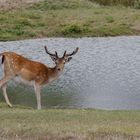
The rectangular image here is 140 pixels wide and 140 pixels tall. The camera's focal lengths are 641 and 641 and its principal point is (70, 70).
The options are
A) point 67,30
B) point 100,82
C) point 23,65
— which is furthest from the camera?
point 67,30

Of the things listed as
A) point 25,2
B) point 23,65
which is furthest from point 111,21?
point 23,65

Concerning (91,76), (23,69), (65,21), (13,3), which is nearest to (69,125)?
(23,69)

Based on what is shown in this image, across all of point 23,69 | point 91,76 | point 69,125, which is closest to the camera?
point 69,125

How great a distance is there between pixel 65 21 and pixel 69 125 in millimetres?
22292

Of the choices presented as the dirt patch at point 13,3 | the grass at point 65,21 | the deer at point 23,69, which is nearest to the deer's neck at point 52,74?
the deer at point 23,69

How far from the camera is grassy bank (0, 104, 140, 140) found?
9547 mm

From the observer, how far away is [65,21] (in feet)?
107

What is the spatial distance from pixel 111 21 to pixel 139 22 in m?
1.41

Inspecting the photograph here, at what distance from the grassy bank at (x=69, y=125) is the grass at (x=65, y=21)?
17982mm

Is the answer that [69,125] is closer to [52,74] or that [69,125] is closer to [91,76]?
[52,74]

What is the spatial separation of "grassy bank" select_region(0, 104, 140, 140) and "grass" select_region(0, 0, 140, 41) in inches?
708

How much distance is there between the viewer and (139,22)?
106 ft

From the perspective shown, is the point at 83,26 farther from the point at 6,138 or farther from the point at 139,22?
the point at 6,138

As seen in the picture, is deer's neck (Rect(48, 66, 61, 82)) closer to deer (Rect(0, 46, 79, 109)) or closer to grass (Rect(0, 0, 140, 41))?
deer (Rect(0, 46, 79, 109))
